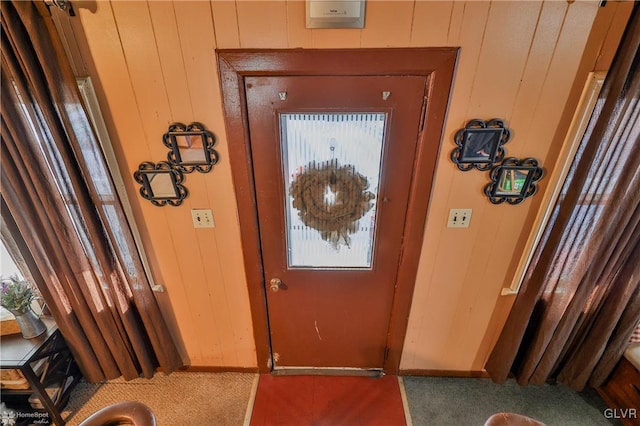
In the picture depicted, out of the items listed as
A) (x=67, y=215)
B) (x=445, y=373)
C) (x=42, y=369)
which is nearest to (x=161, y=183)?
(x=67, y=215)

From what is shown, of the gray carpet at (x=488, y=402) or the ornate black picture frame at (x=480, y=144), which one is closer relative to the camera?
the ornate black picture frame at (x=480, y=144)

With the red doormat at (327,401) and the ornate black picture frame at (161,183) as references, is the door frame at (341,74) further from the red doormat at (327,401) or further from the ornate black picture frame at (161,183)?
the red doormat at (327,401)

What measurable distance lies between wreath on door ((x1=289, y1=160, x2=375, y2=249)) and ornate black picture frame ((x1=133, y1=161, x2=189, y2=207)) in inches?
21.1

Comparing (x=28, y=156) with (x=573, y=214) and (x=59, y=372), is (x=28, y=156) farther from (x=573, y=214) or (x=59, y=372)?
(x=573, y=214)

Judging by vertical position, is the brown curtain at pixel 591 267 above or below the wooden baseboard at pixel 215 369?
above

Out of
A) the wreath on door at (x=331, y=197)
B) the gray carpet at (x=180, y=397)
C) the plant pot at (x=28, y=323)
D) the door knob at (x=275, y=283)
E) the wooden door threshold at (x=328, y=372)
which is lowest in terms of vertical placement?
the gray carpet at (x=180, y=397)

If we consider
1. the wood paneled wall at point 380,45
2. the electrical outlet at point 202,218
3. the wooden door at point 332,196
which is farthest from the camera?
the electrical outlet at point 202,218

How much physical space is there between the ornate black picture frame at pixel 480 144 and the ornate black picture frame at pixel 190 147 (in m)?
1.10

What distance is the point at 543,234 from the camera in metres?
1.51

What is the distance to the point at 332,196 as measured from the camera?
A: 149cm

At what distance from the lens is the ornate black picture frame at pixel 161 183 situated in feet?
4.71

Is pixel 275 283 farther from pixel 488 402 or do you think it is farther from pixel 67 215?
pixel 488 402

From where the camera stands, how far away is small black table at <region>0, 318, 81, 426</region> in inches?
63.3
